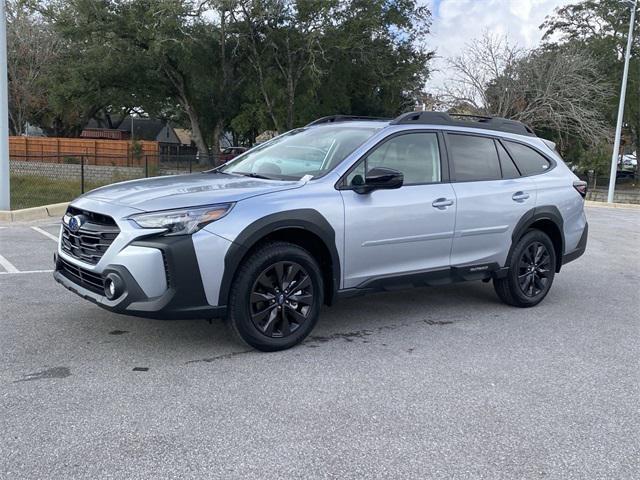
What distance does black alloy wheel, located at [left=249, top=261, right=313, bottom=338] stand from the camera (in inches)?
174

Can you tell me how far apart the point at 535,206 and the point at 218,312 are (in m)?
3.53

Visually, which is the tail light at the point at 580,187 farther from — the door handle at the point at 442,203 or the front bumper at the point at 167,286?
the front bumper at the point at 167,286

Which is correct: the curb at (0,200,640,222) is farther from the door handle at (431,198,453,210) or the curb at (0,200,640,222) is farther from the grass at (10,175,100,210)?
the door handle at (431,198,453,210)

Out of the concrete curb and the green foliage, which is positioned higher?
the green foliage

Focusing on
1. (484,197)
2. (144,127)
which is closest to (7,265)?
(484,197)

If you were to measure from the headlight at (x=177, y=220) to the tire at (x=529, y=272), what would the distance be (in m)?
3.27

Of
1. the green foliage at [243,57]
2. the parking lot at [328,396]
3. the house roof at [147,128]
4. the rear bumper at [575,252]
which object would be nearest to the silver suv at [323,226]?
the rear bumper at [575,252]

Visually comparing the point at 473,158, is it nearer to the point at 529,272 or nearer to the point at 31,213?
the point at 529,272

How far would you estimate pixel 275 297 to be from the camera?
448cm

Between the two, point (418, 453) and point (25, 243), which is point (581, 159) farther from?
point (418, 453)

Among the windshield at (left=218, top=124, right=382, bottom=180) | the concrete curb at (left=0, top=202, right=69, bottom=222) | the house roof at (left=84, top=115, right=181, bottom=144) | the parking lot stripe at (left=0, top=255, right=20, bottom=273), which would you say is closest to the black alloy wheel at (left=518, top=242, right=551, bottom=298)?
the windshield at (left=218, top=124, right=382, bottom=180)

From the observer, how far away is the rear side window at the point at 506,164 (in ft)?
19.8

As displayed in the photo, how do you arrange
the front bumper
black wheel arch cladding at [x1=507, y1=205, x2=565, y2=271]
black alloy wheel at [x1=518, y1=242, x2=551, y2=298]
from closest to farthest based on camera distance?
the front bumper
black wheel arch cladding at [x1=507, y1=205, x2=565, y2=271]
black alloy wheel at [x1=518, y1=242, x2=551, y2=298]

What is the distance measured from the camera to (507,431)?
346cm
